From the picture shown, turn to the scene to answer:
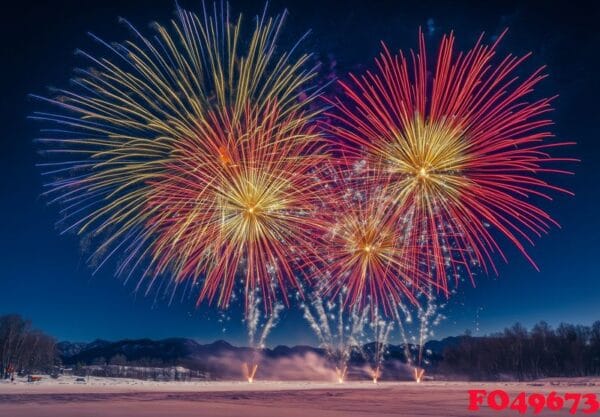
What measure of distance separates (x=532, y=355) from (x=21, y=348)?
327 feet

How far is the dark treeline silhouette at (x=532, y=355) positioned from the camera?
97000mm

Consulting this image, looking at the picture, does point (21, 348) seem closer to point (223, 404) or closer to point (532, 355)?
point (223, 404)

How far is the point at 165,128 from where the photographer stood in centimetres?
2047

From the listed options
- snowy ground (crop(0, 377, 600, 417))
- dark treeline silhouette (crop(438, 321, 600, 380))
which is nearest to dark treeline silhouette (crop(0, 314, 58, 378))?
snowy ground (crop(0, 377, 600, 417))

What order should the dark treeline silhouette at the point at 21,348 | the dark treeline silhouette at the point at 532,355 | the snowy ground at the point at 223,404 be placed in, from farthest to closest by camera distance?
the dark treeline silhouette at the point at 532,355 → the dark treeline silhouette at the point at 21,348 → the snowy ground at the point at 223,404

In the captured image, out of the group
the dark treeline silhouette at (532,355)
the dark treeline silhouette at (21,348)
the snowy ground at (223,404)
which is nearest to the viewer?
the snowy ground at (223,404)

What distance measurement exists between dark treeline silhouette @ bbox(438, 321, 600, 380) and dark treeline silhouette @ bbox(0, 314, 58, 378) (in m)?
90.1

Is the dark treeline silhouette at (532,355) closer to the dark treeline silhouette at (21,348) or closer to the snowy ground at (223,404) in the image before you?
the snowy ground at (223,404)

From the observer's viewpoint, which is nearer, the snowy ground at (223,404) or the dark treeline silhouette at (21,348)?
the snowy ground at (223,404)

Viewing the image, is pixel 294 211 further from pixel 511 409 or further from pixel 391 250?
pixel 511 409

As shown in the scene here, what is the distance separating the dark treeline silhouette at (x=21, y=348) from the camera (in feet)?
269

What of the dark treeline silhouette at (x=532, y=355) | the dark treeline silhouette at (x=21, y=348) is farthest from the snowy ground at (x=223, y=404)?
the dark treeline silhouette at (x=532, y=355)

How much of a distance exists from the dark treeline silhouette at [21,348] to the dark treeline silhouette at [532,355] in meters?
90.1

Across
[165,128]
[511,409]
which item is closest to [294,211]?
[165,128]
